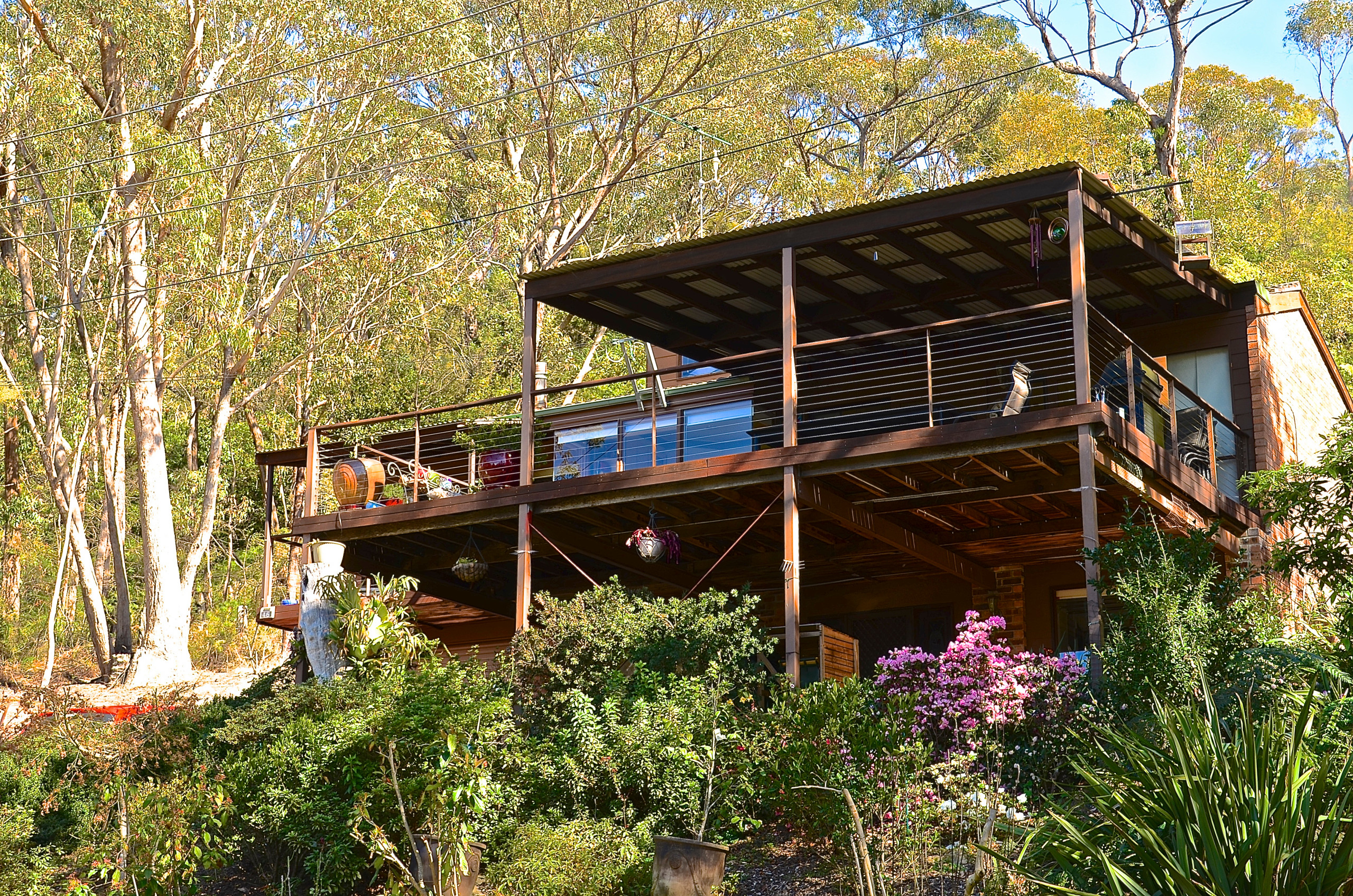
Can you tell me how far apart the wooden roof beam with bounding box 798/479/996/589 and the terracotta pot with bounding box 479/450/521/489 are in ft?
15.4

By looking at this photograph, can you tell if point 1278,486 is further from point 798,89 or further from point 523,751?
point 798,89

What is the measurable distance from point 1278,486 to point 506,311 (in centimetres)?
2260

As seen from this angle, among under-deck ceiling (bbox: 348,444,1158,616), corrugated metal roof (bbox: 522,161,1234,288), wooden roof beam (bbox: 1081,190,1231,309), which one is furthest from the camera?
under-deck ceiling (bbox: 348,444,1158,616)

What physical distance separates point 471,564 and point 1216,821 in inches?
448

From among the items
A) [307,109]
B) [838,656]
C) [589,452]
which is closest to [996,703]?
[838,656]

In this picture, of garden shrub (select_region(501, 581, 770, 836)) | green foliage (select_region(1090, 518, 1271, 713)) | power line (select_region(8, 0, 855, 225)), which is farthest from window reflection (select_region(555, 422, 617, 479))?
green foliage (select_region(1090, 518, 1271, 713))

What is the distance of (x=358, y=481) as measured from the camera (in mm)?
16562

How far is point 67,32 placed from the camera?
23891 mm

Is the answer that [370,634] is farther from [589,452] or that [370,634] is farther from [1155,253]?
[1155,253]

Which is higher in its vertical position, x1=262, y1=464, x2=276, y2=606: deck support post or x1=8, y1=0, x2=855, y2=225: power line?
x1=8, y1=0, x2=855, y2=225: power line

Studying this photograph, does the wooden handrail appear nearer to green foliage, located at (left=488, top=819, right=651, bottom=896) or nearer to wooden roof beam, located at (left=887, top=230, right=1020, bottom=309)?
wooden roof beam, located at (left=887, top=230, right=1020, bottom=309)

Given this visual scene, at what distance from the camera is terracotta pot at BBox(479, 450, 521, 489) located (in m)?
17.9

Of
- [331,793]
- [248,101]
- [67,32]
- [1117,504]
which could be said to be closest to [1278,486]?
[1117,504]

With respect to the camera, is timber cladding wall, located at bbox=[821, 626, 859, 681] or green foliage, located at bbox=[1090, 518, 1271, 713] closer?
green foliage, located at bbox=[1090, 518, 1271, 713]
